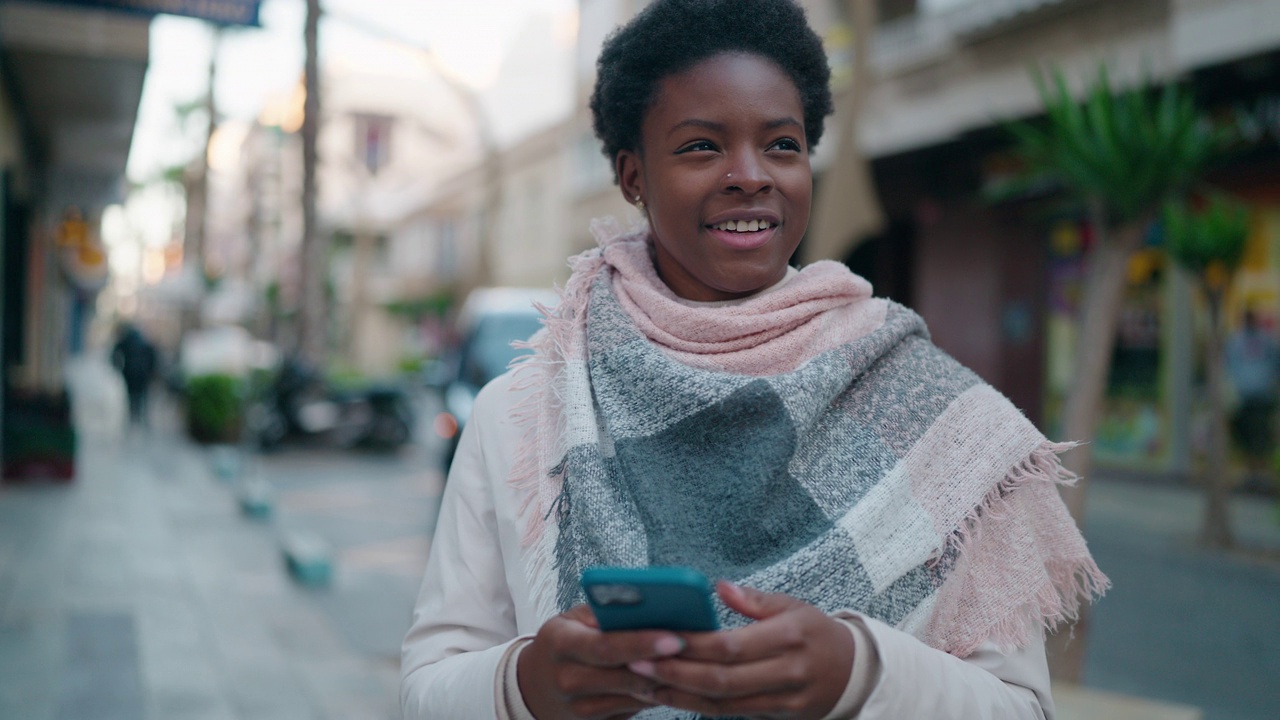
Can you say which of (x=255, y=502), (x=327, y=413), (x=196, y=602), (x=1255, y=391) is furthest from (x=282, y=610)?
(x=327, y=413)

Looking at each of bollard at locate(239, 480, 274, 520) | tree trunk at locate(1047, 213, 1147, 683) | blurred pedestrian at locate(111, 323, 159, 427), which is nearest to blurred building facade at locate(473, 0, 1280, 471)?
bollard at locate(239, 480, 274, 520)

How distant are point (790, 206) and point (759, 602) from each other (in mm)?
661

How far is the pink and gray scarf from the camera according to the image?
4.42 feet

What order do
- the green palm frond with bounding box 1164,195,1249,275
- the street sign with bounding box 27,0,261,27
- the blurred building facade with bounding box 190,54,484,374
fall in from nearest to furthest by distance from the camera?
the street sign with bounding box 27,0,261,27 < the green palm frond with bounding box 1164,195,1249,275 < the blurred building facade with bounding box 190,54,484,374

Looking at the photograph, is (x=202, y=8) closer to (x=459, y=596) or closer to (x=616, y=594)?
(x=459, y=596)

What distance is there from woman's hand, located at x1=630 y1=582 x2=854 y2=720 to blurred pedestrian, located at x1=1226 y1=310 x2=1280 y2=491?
10102mm

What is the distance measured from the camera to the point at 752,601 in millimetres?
1119

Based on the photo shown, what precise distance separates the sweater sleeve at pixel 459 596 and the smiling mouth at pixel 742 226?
476 millimetres

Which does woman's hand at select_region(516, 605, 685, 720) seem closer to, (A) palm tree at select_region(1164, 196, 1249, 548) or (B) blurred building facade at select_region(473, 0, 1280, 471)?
(A) palm tree at select_region(1164, 196, 1249, 548)

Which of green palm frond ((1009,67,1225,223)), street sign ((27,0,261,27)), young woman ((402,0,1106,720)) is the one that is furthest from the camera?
street sign ((27,0,261,27))

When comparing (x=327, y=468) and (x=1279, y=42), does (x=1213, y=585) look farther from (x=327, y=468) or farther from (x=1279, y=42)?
(x=327, y=468)

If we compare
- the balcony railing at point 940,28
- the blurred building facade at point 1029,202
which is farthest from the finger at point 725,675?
the balcony railing at point 940,28

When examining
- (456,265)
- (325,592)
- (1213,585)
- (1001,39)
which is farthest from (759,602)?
(456,265)

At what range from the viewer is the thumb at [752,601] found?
1102 mm
